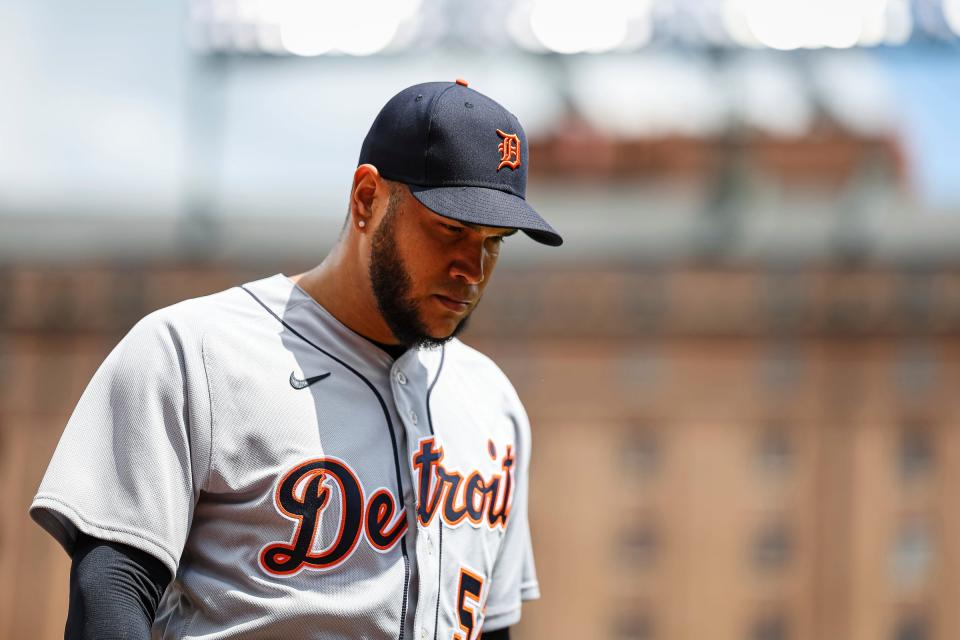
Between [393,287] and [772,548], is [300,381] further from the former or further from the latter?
[772,548]

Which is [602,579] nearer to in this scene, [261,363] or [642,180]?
[642,180]

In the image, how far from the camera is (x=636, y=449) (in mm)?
39094

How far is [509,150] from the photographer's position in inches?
76.7

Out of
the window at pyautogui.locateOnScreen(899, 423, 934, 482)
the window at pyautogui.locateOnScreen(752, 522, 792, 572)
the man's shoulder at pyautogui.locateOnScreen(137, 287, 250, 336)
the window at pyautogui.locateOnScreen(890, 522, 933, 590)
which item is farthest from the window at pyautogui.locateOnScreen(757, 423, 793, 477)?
the man's shoulder at pyautogui.locateOnScreen(137, 287, 250, 336)

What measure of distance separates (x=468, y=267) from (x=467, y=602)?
1.72 feet

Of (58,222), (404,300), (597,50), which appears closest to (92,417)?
(404,300)

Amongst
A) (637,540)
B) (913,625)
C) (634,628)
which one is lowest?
(634,628)

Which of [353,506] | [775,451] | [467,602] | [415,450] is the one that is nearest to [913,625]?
[775,451]

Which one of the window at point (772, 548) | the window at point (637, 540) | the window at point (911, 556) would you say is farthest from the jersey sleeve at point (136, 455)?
the window at point (637, 540)

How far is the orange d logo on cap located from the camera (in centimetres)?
193

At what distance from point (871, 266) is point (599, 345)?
7.88 m

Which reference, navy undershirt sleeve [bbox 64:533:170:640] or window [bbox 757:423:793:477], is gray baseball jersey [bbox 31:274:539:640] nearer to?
navy undershirt sleeve [bbox 64:533:170:640]

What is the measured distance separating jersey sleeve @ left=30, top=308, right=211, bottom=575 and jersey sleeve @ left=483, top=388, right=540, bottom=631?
25.4 inches

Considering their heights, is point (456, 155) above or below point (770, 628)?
above
